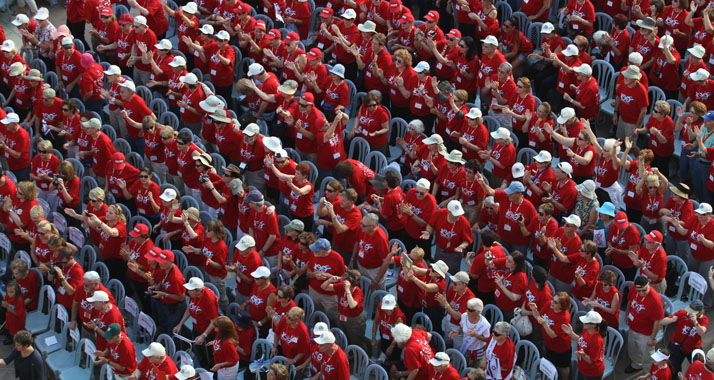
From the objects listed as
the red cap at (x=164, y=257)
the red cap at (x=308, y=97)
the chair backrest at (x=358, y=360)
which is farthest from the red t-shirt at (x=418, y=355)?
the red cap at (x=308, y=97)

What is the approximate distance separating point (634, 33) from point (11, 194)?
400 inches

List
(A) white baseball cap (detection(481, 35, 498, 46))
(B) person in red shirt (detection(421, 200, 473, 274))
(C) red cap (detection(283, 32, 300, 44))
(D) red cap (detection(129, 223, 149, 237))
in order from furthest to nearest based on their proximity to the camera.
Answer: (C) red cap (detection(283, 32, 300, 44)) → (A) white baseball cap (detection(481, 35, 498, 46)) → (D) red cap (detection(129, 223, 149, 237)) → (B) person in red shirt (detection(421, 200, 473, 274))

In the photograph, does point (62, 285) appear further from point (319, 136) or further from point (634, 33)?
point (634, 33)

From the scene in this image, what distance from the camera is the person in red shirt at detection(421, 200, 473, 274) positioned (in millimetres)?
13367

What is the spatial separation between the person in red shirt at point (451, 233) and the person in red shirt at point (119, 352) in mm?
3976

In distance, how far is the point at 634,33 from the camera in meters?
17.6

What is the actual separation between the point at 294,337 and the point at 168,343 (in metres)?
1.60

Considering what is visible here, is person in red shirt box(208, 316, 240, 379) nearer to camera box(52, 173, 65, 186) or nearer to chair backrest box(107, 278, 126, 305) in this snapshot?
chair backrest box(107, 278, 126, 305)

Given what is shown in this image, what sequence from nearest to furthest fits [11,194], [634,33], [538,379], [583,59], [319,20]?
[538,379] → [11,194] → [583,59] → [634,33] → [319,20]

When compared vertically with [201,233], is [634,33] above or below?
above

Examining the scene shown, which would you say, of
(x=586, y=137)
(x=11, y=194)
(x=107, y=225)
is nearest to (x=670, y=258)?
(x=586, y=137)

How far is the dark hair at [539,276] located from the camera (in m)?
12.4

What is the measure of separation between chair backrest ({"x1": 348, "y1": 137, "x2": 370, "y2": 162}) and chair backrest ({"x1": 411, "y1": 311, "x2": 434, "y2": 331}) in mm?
3414

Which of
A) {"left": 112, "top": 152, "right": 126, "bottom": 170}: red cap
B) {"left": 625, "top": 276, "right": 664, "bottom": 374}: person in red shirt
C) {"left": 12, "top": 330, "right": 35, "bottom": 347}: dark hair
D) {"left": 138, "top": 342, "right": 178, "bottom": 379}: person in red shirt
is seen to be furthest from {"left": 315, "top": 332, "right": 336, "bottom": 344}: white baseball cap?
{"left": 112, "top": 152, "right": 126, "bottom": 170}: red cap
